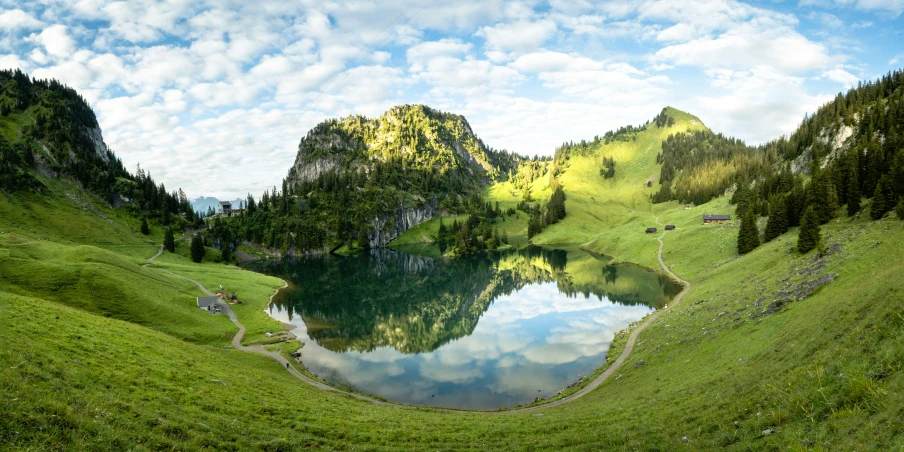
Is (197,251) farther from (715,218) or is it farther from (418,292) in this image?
(715,218)

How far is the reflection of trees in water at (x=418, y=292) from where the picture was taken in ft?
249

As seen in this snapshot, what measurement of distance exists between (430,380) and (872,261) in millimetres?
54054

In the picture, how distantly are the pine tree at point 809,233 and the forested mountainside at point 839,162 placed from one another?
40.5 feet

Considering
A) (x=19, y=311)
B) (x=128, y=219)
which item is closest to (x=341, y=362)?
(x=19, y=311)

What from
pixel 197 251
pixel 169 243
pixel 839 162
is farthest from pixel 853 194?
pixel 169 243

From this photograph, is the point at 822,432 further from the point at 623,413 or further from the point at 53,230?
the point at 53,230

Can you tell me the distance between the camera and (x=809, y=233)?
6481 centimetres

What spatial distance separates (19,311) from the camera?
98.8 feet

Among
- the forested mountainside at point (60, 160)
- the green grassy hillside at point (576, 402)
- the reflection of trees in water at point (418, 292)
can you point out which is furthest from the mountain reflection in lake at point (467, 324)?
the forested mountainside at point (60, 160)

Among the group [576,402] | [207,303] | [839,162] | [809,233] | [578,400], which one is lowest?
[578,400]

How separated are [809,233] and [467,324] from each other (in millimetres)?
62008

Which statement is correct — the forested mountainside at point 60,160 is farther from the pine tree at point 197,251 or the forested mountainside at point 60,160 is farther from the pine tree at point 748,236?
the pine tree at point 748,236

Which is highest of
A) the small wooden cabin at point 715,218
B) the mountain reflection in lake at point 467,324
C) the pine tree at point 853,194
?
the pine tree at point 853,194

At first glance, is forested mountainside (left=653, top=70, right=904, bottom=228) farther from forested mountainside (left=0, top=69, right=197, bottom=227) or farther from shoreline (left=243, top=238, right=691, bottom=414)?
forested mountainside (left=0, top=69, right=197, bottom=227)
